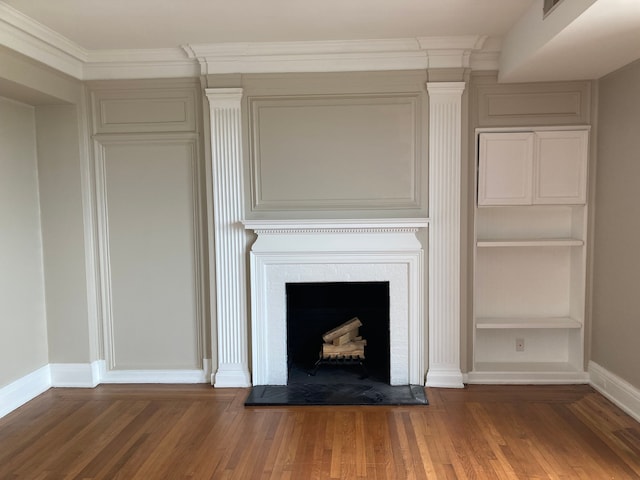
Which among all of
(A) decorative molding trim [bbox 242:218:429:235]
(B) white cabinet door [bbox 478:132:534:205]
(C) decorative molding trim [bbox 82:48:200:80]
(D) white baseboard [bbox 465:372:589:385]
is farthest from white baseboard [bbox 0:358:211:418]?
(B) white cabinet door [bbox 478:132:534:205]

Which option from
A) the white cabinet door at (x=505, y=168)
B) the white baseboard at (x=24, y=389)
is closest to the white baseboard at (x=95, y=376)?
the white baseboard at (x=24, y=389)

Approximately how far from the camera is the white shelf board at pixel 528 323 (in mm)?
3740

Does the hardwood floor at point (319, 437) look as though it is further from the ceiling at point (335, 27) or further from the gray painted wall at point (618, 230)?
the ceiling at point (335, 27)

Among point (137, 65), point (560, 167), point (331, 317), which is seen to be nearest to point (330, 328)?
point (331, 317)

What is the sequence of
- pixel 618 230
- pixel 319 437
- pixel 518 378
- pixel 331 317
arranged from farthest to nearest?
pixel 331 317
pixel 518 378
pixel 618 230
pixel 319 437

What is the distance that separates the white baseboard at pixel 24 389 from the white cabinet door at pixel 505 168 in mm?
3588

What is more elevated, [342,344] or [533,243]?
[533,243]

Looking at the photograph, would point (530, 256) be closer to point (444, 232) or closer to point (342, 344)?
point (444, 232)

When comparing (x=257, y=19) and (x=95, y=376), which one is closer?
(x=257, y=19)

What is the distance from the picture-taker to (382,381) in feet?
12.5

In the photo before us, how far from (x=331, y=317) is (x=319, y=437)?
1261mm

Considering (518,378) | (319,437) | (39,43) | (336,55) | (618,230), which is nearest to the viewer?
(319,437)

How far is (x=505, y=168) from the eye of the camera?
3.68 m

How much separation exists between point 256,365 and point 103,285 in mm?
1367
